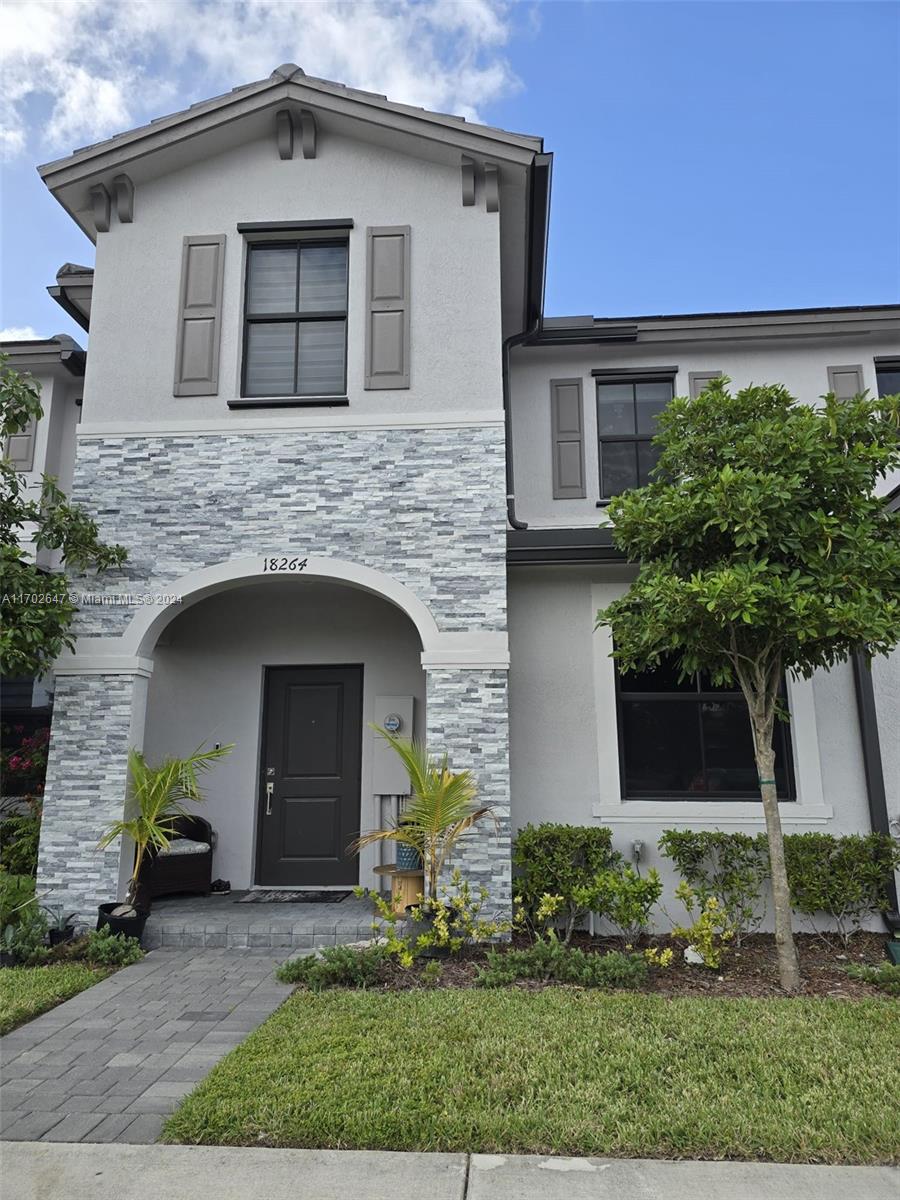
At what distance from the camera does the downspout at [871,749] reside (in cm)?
730

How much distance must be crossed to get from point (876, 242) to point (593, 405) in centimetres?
628

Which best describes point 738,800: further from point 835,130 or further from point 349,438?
point 835,130

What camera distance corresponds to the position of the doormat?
26.1 feet

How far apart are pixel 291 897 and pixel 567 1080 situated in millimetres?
4775

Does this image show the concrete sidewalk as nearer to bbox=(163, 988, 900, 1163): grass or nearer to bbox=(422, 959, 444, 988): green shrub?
bbox=(163, 988, 900, 1163): grass

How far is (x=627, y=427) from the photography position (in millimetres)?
10055

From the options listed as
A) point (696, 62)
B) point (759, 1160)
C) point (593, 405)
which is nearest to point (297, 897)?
point (759, 1160)

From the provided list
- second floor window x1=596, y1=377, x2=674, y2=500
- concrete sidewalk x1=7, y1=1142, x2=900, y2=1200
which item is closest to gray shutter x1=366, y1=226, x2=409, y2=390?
second floor window x1=596, y1=377, x2=674, y2=500

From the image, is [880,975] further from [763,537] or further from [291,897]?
[291,897]

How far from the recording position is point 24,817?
27.4ft

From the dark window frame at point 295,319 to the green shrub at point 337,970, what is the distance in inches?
195

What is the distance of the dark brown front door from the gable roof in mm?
5553

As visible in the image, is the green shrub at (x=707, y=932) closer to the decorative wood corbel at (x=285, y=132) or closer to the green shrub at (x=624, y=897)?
the green shrub at (x=624, y=897)

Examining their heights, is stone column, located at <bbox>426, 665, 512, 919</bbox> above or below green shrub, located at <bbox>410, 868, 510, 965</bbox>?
above
